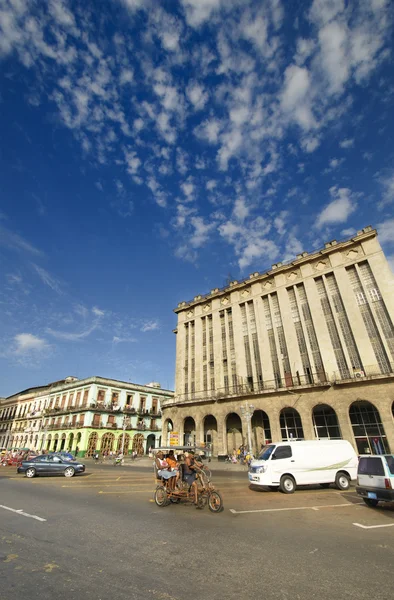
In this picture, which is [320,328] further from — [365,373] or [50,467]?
[50,467]

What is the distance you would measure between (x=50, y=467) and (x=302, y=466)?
57.0 ft

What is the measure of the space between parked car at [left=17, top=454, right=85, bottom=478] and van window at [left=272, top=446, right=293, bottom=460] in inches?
589

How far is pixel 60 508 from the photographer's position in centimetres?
889

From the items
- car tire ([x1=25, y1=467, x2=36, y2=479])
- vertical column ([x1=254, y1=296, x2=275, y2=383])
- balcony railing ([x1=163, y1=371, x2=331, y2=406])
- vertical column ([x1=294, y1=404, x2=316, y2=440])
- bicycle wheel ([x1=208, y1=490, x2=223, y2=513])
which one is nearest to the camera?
bicycle wheel ([x1=208, y1=490, x2=223, y2=513])

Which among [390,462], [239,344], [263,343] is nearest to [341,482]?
[390,462]

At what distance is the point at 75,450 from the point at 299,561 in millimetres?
48339

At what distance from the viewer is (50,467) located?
66.7 feet

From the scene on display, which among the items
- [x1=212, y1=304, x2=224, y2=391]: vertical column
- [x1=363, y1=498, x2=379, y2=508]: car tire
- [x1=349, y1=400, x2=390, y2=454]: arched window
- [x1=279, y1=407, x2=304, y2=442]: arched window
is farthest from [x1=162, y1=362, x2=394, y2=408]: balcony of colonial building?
[x1=363, y1=498, x2=379, y2=508]: car tire

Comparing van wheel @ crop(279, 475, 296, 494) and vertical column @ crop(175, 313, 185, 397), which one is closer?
van wheel @ crop(279, 475, 296, 494)

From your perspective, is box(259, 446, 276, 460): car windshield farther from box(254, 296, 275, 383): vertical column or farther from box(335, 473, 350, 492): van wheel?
box(254, 296, 275, 383): vertical column

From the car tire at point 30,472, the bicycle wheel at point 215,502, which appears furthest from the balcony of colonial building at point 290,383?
the bicycle wheel at point 215,502

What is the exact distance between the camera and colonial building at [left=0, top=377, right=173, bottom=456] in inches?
1773

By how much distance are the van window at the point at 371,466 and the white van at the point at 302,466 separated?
3.37m

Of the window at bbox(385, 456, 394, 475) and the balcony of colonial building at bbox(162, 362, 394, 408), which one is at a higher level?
the balcony of colonial building at bbox(162, 362, 394, 408)
